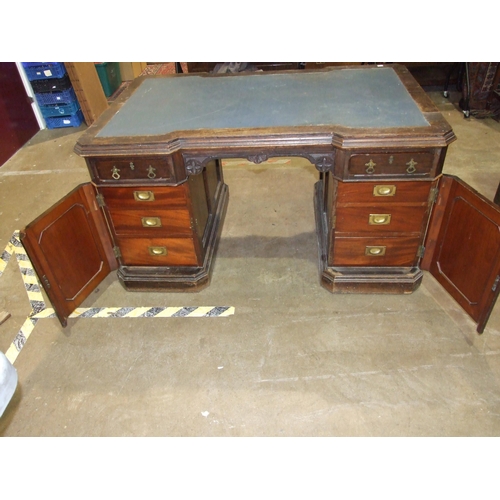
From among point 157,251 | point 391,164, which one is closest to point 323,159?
point 391,164

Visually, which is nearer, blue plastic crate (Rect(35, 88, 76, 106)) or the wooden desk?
the wooden desk

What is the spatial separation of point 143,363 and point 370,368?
1.23m

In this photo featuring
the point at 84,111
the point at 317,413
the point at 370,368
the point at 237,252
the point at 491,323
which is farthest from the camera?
the point at 84,111

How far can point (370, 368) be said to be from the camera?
82.8 inches

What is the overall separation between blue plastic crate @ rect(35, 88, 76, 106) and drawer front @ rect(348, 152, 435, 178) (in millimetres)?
4154

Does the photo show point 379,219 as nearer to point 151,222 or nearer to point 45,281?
point 151,222

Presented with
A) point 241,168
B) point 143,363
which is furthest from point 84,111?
point 143,363

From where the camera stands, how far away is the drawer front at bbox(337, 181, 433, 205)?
212 cm

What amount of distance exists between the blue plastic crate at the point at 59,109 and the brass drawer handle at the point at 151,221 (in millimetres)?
3419

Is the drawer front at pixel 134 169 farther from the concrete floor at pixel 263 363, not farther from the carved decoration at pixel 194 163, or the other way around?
the concrete floor at pixel 263 363

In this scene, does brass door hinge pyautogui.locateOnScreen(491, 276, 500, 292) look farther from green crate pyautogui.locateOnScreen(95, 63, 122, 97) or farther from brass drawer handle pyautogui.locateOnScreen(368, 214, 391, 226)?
green crate pyautogui.locateOnScreen(95, 63, 122, 97)

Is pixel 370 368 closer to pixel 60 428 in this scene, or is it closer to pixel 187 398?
pixel 187 398

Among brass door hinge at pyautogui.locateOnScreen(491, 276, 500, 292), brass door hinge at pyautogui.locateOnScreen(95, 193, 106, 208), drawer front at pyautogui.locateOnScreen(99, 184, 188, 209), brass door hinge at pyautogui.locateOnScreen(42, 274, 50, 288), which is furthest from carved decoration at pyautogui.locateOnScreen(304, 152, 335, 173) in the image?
brass door hinge at pyautogui.locateOnScreen(42, 274, 50, 288)

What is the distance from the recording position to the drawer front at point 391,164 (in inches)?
79.4
